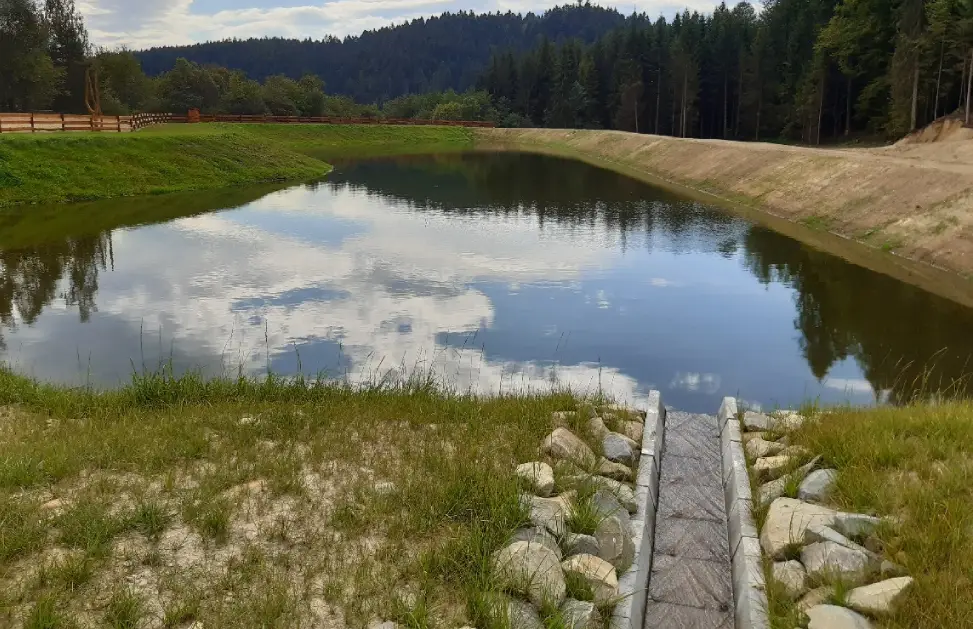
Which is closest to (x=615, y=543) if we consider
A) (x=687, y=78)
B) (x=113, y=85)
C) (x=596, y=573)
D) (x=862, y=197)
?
(x=596, y=573)

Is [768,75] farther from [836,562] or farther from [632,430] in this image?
[836,562]

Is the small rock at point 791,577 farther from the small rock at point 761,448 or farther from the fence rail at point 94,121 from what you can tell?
the fence rail at point 94,121

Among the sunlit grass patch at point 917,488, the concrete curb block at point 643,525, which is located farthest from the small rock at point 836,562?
the concrete curb block at point 643,525

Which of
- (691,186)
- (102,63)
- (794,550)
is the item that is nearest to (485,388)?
(794,550)

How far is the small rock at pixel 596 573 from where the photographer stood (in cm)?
653

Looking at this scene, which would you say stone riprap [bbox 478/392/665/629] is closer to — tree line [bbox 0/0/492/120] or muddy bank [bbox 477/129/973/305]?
muddy bank [bbox 477/129/973/305]

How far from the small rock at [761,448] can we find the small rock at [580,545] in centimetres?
342

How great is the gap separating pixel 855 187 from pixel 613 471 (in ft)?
101

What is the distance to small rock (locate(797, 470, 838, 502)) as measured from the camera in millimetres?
7895

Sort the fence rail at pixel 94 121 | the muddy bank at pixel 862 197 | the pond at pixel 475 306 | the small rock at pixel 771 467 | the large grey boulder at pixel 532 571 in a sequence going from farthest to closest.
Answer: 1. the fence rail at pixel 94 121
2. the muddy bank at pixel 862 197
3. the pond at pixel 475 306
4. the small rock at pixel 771 467
5. the large grey boulder at pixel 532 571

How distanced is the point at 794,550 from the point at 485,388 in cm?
715

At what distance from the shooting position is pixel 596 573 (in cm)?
669

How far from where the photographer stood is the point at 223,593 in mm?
6051

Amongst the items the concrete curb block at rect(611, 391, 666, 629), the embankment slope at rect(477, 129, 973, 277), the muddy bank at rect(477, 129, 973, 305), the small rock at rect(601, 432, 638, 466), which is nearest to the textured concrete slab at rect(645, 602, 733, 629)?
the concrete curb block at rect(611, 391, 666, 629)
